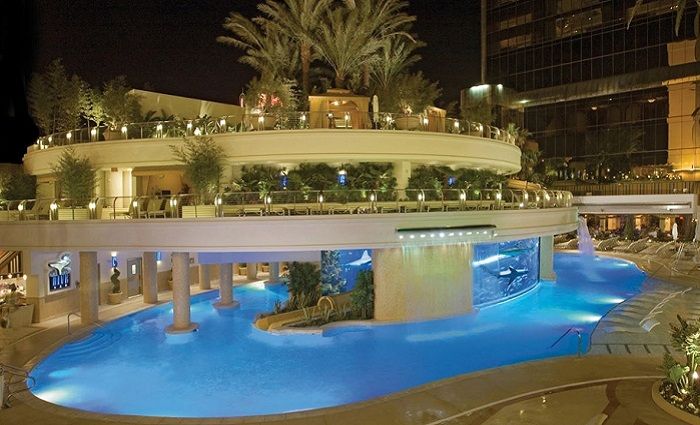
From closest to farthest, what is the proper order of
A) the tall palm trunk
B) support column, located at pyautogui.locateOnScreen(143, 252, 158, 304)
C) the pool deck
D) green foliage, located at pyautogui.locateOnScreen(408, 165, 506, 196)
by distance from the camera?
the pool deck → support column, located at pyautogui.locateOnScreen(143, 252, 158, 304) → green foliage, located at pyautogui.locateOnScreen(408, 165, 506, 196) → the tall palm trunk

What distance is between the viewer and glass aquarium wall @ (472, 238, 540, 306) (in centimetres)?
2303

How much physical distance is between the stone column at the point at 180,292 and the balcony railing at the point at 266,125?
6.24m

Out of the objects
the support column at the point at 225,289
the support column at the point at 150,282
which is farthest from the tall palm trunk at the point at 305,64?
the support column at the point at 150,282

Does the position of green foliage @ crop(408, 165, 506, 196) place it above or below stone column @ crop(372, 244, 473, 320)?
above

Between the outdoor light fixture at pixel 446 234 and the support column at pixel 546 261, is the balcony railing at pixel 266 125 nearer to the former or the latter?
the outdoor light fixture at pixel 446 234

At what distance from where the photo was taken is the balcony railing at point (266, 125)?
Answer: 76.7ft

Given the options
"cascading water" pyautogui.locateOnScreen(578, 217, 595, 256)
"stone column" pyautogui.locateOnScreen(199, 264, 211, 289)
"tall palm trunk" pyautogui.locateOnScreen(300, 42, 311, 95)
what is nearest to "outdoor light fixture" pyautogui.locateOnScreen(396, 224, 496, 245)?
"stone column" pyautogui.locateOnScreen(199, 264, 211, 289)

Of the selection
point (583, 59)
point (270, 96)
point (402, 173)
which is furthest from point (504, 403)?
point (583, 59)

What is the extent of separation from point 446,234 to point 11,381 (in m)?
14.1

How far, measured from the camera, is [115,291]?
24281mm

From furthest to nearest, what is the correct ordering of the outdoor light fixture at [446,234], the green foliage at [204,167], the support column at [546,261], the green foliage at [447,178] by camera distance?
the support column at [546,261], the green foliage at [447,178], the green foliage at [204,167], the outdoor light fixture at [446,234]

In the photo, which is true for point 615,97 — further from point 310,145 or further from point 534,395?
point 534,395

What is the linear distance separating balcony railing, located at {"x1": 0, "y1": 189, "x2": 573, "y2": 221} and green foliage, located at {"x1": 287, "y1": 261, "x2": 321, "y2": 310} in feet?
13.9

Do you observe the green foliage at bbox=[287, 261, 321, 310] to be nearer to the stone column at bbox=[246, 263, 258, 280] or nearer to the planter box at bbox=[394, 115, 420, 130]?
the planter box at bbox=[394, 115, 420, 130]
